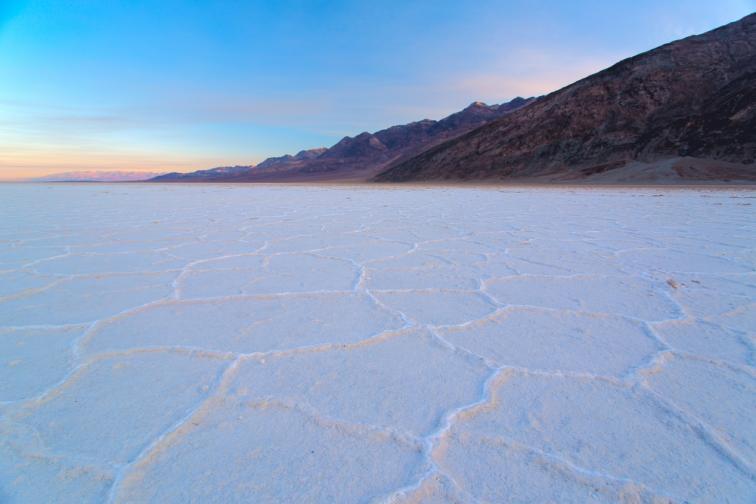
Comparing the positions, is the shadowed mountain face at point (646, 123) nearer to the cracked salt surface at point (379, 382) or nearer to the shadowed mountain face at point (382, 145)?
the cracked salt surface at point (379, 382)

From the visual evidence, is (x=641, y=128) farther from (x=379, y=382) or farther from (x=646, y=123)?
(x=379, y=382)

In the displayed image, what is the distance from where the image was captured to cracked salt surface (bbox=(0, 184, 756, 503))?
910mm

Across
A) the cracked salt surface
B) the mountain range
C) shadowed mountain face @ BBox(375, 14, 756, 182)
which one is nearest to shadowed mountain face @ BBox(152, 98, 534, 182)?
the mountain range

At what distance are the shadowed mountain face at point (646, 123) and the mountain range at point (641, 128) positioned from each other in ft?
0.15

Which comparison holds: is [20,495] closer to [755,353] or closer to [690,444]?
[690,444]

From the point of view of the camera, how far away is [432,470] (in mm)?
921

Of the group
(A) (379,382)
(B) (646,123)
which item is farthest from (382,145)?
(A) (379,382)

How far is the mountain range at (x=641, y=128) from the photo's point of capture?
1794cm

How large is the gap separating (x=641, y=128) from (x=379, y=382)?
25.0 metres

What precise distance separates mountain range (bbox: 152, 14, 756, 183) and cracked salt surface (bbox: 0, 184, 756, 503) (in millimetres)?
17796

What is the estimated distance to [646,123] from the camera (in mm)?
21859

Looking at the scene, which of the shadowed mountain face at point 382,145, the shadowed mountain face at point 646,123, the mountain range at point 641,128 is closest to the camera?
the mountain range at point 641,128

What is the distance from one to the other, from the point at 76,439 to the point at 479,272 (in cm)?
204

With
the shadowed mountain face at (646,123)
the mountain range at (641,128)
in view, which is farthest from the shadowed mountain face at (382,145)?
the shadowed mountain face at (646,123)
